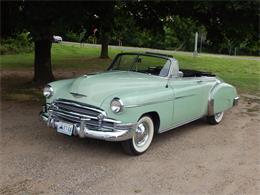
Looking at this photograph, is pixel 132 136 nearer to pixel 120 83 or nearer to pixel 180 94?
pixel 120 83

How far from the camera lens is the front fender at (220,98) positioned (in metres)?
7.50

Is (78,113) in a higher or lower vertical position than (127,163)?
higher

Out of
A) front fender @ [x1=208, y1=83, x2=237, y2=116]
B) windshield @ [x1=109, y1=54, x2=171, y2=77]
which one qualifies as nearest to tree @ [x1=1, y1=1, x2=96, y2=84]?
windshield @ [x1=109, y1=54, x2=171, y2=77]

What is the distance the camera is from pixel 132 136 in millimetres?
5496

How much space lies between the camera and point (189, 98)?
680 centimetres

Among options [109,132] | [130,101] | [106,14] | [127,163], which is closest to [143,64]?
[130,101]

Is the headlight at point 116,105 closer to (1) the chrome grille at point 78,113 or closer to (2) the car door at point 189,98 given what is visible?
(1) the chrome grille at point 78,113

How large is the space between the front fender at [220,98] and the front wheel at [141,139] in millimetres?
1922

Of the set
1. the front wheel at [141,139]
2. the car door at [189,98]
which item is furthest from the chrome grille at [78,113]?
the car door at [189,98]

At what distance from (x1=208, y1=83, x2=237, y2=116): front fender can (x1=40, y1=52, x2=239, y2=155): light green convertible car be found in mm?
26

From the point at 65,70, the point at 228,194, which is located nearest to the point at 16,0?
the point at 228,194

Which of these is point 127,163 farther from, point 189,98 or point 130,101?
point 189,98

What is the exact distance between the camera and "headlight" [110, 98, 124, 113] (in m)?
5.34

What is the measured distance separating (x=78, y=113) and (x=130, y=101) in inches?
29.2
